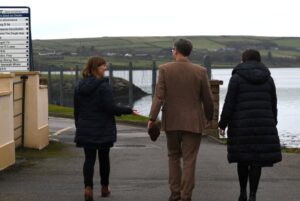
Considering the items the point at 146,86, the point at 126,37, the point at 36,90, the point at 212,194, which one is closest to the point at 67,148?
the point at 36,90

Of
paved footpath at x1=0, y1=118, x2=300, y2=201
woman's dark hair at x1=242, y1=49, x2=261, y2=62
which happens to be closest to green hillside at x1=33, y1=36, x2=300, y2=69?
paved footpath at x1=0, y1=118, x2=300, y2=201

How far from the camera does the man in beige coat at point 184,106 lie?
8.82 m

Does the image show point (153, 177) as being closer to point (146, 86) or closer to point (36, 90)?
point (36, 90)

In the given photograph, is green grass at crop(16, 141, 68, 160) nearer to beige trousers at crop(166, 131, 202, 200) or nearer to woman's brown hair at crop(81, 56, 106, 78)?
woman's brown hair at crop(81, 56, 106, 78)

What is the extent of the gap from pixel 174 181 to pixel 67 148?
7353mm

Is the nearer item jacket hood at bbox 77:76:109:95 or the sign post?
jacket hood at bbox 77:76:109:95

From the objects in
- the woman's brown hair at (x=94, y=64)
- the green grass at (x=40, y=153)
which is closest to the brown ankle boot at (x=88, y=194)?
the woman's brown hair at (x=94, y=64)

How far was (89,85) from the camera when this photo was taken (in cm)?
912

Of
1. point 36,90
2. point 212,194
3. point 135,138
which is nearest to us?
point 212,194

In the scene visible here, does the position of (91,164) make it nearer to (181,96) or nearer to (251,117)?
(181,96)

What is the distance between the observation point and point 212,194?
32.7ft

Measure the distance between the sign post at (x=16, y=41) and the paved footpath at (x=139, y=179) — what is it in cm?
213

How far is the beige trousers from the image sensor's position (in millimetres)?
8836

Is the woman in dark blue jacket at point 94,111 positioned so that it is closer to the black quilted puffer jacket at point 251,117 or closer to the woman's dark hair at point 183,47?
the woman's dark hair at point 183,47
